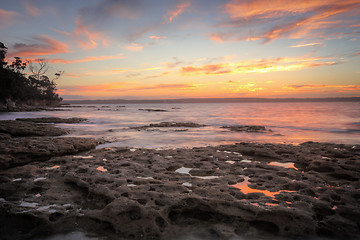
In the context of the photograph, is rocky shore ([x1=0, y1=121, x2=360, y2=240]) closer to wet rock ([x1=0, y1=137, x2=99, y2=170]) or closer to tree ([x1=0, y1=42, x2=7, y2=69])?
wet rock ([x1=0, y1=137, x2=99, y2=170])

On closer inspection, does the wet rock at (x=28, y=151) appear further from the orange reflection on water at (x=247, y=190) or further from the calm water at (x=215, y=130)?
the orange reflection on water at (x=247, y=190)

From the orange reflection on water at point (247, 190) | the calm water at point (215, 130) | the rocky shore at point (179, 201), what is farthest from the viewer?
the calm water at point (215, 130)

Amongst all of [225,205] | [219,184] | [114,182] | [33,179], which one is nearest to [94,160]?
[33,179]

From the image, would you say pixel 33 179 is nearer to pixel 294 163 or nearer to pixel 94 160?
pixel 94 160

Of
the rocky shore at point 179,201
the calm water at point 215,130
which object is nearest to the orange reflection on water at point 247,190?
the rocky shore at point 179,201

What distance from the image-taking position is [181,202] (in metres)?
3.34

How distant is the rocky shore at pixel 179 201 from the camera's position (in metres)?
2.86

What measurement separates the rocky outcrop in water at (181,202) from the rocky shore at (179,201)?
0.01 meters

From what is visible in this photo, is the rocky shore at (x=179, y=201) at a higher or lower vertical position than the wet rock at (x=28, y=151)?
lower

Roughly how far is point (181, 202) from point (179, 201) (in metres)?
0.04

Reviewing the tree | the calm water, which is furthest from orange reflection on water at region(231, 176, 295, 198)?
the tree

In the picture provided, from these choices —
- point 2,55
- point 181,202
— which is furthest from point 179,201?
point 2,55

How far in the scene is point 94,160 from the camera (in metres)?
6.07

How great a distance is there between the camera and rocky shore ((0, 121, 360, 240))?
2857 millimetres
